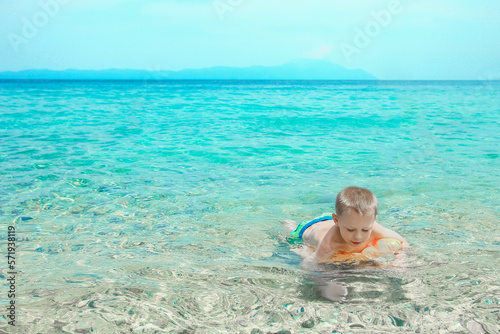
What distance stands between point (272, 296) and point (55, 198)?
12.9 feet

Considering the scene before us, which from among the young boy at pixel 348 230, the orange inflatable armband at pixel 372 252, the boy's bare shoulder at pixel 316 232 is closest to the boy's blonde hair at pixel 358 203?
the young boy at pixel 348 230

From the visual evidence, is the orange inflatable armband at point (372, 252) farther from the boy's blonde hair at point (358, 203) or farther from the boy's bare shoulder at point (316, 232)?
the boy's blonde hair at point (358, 203)

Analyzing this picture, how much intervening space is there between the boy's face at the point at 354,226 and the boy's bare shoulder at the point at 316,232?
510 millimetres

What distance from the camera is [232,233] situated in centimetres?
459

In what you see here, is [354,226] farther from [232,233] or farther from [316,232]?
[232,233]

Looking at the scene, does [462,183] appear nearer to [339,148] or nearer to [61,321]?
[339,148]

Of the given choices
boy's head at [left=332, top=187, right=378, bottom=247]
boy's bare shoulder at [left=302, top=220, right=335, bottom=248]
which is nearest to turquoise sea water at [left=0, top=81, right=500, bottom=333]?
boy's bare shoulder at [left=302, top=220, right=335, bottom=248]

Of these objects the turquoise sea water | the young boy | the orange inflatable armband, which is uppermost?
the young boy

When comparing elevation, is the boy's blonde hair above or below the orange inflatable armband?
above

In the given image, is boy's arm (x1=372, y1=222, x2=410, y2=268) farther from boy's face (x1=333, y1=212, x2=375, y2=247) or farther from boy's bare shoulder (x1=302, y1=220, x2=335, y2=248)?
boy's bare shoulder (x1=302, y1=220, x2=335, y2=248)

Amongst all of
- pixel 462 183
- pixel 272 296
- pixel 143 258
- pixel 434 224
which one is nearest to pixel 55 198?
pixel 143 258

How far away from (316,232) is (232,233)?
99cm

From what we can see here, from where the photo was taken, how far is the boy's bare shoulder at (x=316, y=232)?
12.9ft

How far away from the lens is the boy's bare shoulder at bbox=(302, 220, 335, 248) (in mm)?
3930
